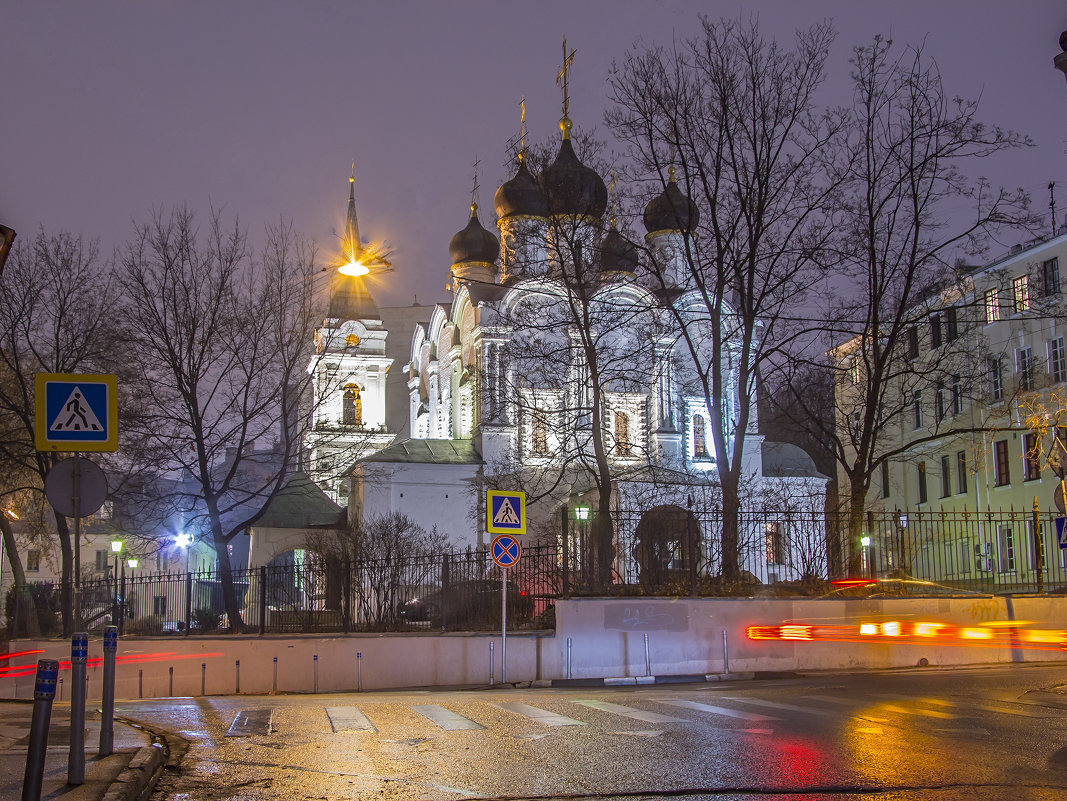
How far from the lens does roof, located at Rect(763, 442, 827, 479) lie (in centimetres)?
5316

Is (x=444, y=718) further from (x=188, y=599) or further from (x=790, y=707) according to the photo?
(x=188, y=599)

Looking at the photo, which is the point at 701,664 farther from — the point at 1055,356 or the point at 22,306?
the point at 1055,356

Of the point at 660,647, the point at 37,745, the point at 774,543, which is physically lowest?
the point at 660,647

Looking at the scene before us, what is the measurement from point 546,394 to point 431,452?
853 centimetres

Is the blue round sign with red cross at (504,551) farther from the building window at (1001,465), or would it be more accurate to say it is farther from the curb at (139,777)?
the building window at (1001,465)

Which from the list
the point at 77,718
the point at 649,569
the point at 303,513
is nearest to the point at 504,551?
the point at 649,569

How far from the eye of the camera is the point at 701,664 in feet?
65.0

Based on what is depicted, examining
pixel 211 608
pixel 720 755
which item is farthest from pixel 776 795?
pixel 211 608

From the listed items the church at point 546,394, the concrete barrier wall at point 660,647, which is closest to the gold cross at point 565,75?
the church at point 546,394

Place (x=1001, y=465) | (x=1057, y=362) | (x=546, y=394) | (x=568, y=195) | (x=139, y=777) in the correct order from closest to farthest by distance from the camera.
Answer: (x=139, y=777) < (x=568, y=195) < (x=1057, y=362) < (x=546, y=394) < (x=1001, y=465)

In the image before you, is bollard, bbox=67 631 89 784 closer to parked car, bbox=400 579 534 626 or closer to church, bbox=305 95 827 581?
parked car, bbox=400 579 534 626

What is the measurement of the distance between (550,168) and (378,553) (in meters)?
14.8

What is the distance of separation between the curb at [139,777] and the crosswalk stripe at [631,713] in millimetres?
4500

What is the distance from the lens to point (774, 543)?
2309 centimetres
